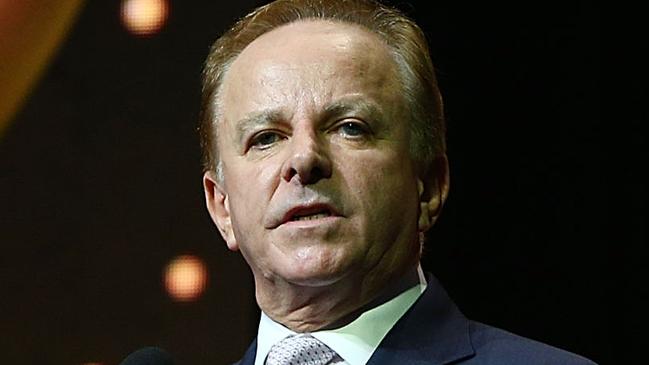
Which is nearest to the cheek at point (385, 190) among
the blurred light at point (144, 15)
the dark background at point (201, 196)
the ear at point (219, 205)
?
the ear at point (219, 205)

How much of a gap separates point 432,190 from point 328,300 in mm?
218

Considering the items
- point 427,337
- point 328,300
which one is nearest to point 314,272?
point 328,300

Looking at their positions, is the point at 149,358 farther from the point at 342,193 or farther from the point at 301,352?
the point at 342,193

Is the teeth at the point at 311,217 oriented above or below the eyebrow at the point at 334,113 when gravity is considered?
below

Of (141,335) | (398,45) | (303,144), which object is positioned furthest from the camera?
(141,335)

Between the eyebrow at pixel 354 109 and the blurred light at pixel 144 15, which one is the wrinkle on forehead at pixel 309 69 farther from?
the blurred light at pixel 144 15

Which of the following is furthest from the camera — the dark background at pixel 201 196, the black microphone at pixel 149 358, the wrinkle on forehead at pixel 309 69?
the dark background at pixel 201 196

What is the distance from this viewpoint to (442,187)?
1.90m

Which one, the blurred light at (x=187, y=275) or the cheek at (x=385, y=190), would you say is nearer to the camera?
the cheek at (x=385, y=190)

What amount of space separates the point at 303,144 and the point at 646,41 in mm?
834

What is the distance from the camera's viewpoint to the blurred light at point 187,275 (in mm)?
2350

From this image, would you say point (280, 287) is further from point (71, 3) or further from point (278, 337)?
point (71, 3)

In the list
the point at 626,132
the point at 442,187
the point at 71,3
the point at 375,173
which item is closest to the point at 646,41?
the point at 626,132

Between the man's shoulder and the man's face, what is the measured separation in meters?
0.14
